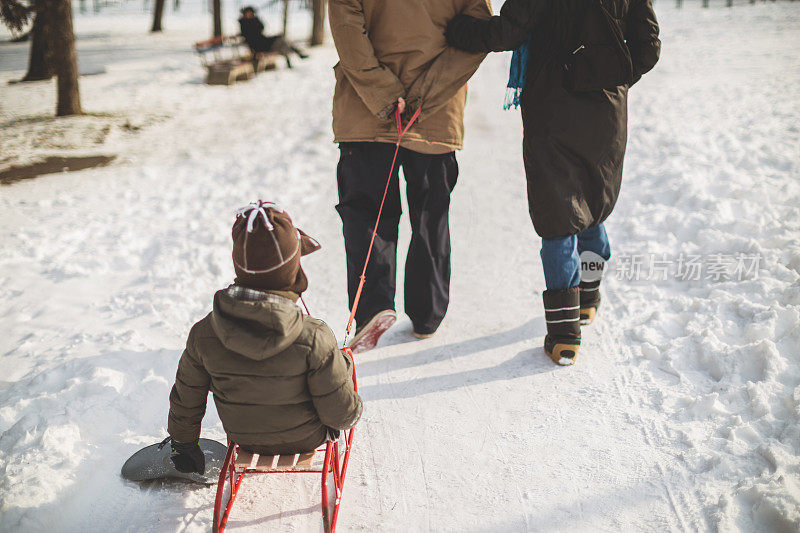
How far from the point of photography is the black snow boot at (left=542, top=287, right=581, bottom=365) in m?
3.12

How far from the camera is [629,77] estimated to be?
9.19ft

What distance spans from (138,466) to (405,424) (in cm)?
117

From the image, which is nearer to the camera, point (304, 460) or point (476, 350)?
point (304, 460)

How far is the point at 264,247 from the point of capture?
6.35ft

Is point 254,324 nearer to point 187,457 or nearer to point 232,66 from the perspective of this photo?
point 187,457

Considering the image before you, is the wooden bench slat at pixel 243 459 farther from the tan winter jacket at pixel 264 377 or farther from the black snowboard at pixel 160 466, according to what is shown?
the black snowboard at pixel 160 466

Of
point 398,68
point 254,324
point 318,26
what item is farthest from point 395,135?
point 318,26

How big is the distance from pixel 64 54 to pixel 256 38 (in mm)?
4963

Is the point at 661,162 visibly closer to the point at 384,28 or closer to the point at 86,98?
the point at 384,28

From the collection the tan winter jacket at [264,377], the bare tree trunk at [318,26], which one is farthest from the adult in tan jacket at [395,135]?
the bare tree trunk at [318,26]

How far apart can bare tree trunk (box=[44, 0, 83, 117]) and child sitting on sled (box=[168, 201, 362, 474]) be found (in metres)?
7.85

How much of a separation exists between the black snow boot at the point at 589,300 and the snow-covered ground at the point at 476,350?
106 millimetres

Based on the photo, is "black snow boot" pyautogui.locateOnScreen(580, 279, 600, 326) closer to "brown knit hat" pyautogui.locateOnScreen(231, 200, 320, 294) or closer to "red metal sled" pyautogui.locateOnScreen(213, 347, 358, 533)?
"red metal sled" pyautogui.locateOnScreen(213, 347, 358, 533)

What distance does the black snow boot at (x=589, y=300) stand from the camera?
3535mm
